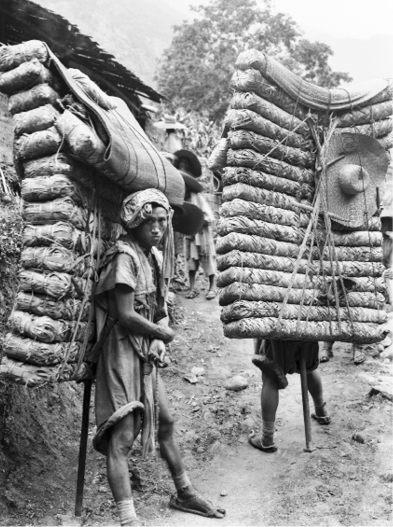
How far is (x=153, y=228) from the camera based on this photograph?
12.4 ft

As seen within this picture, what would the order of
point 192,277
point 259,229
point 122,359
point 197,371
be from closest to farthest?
point 122,359 < point 259,229 < point 197,371 < point 192,277

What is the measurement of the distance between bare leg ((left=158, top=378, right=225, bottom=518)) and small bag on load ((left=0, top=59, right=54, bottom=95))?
84.2 inches

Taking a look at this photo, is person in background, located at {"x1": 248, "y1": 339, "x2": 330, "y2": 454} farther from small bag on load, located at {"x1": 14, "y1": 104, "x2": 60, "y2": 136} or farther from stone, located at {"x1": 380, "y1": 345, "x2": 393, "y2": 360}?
small bag on load, located at {"x1": 14, "y1": 104, "x2": 60, "y2": 136}

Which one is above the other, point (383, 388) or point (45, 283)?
point (45, 283)

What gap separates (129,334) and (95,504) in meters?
1.43

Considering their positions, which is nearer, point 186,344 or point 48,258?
point 48,258

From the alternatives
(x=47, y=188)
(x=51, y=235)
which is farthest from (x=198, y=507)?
(x=47, y=188)

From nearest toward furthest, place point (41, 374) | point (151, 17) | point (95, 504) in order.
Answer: point (41, 374), point (95, 504), point (151, 17)

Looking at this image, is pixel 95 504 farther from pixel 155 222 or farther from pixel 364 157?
pixel 364 157

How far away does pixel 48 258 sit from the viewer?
3322 mm

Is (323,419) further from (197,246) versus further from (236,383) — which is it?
(197,246)

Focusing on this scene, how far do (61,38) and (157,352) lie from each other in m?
8.34

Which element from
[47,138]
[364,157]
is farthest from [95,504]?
[364,157]

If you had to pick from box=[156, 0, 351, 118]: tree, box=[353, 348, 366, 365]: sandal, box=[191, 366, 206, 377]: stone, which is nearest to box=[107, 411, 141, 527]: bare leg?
box=[191, 366, 206, 377]: stone
